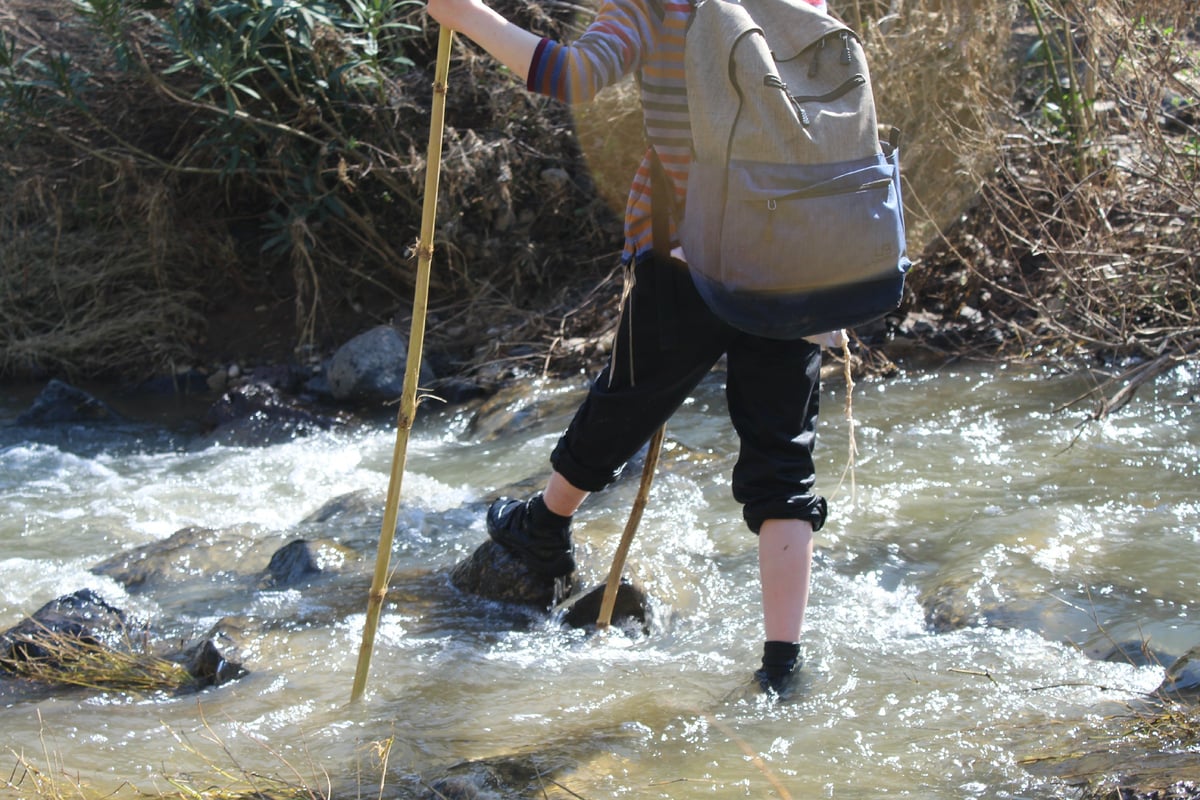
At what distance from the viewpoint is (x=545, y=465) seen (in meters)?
5.25

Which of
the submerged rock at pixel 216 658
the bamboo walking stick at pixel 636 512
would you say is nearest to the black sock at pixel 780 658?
the bamboo walking stick at pixel 636 512

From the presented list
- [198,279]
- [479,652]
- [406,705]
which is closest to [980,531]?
[479,652]

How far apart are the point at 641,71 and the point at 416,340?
0.76m

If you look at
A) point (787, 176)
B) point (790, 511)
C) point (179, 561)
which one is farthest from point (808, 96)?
point (179, 561)

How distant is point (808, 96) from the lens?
246 cm

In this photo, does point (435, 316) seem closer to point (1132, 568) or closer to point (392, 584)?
point (392, 584)

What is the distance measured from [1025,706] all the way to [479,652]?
4.57 feet

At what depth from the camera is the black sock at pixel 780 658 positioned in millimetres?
2803

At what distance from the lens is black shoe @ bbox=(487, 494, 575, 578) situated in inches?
131

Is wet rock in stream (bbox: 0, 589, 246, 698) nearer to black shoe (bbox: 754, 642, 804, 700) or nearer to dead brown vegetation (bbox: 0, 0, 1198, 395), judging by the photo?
black shoe (bbox: 754, 642, 804, 700)

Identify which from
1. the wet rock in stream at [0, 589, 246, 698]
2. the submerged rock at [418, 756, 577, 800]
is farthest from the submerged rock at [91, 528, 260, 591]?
the submerged rock at [418, 756, 577, 800]

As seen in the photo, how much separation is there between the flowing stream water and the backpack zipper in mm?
1313

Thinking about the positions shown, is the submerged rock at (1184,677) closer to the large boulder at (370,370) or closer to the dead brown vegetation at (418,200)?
the dead brown vegetation at (418,200)

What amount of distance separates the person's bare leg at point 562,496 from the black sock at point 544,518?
0.02 m
